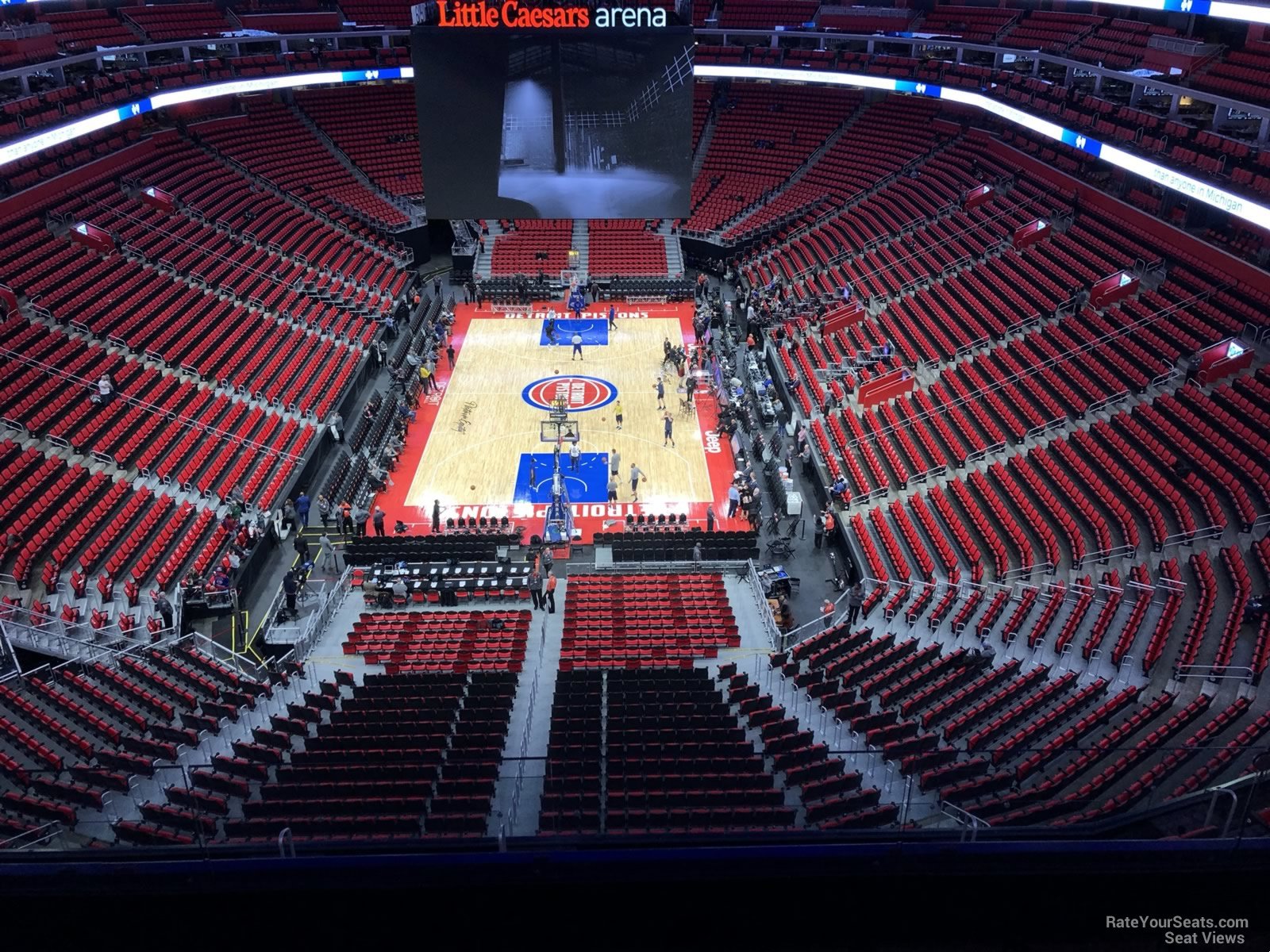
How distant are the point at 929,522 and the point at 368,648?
12097 mm

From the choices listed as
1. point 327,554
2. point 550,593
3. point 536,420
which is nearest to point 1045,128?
point 536,420

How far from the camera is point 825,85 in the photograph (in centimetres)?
4384

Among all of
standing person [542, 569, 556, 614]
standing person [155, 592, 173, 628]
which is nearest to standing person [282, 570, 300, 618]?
standing person [155, 592, 173, 628]

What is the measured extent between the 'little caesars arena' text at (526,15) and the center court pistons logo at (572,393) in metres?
10.8

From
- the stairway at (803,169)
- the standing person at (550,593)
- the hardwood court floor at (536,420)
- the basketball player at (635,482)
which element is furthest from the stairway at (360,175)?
the standing person at (550,593)

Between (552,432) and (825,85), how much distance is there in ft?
91.2

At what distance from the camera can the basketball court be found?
22.9 metres

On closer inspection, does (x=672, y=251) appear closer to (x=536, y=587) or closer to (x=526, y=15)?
(x=526, y=15)

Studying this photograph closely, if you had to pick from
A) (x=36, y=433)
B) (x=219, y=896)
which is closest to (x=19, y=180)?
(x=36, y=433)

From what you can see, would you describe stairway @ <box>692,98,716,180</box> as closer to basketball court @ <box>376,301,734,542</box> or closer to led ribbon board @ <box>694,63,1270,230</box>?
led ribbon board @ <box>694,63,1270,230</box>

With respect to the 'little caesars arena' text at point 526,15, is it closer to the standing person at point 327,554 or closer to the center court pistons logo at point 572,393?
the center court pistons logo at point 572,393

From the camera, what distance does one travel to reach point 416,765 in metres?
11.6

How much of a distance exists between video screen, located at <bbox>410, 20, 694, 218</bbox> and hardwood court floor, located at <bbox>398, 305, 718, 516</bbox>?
480cm

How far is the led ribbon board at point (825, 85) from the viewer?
22422 mm
